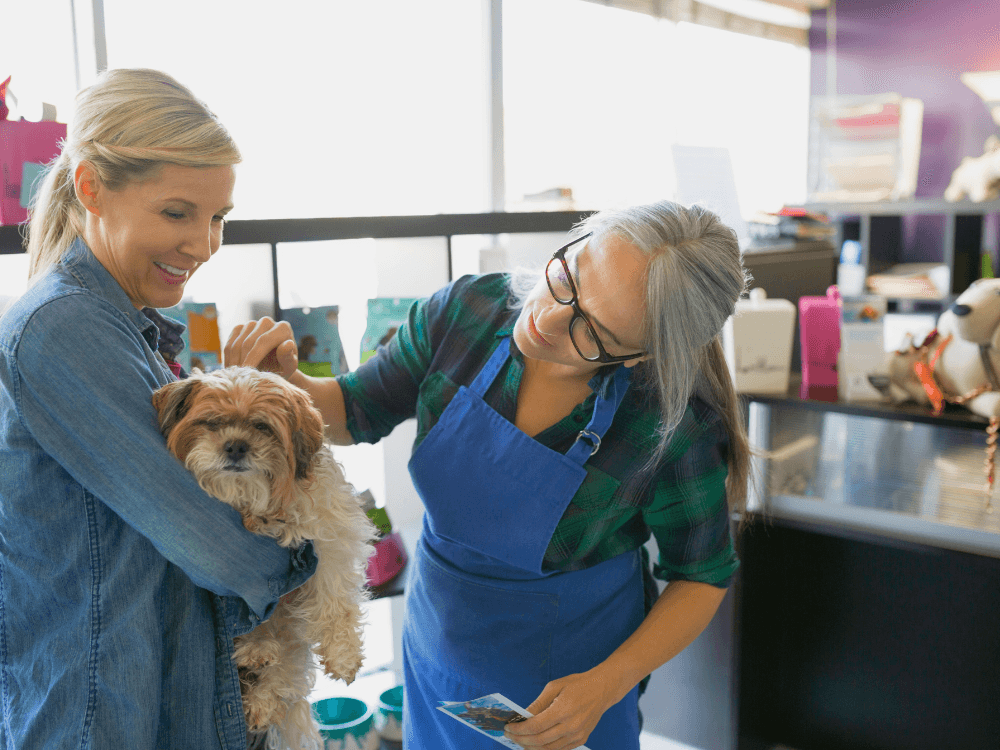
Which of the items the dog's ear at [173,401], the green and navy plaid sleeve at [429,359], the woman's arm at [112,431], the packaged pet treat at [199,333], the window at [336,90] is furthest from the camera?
the window at [336,90]

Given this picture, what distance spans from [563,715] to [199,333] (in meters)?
1.19

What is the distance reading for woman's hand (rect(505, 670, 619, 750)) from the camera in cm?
132

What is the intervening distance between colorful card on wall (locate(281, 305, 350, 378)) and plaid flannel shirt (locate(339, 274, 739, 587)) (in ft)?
1.41

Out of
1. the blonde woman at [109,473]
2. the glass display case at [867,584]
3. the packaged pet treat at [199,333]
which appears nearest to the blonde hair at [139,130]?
the blonde woman at [109,473]

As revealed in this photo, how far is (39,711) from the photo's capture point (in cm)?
105

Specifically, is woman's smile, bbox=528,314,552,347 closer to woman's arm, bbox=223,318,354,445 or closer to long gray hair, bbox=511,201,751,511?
long gray hair, bbox=511,201,751,511

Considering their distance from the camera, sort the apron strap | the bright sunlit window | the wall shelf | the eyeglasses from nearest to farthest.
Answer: the eyeglasses
the apron strap
the bright sunlit window
the wall shelf

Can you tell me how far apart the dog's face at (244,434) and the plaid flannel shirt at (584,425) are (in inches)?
14.7

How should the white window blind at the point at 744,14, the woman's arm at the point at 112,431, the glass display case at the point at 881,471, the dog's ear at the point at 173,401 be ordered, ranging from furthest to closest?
the white window blind at the point at 744,14, the glass display case at the point at 881,471, the dog's ear at the point at 173,401, the woman's arm at the point at 112,431

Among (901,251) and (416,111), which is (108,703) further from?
(901,251)

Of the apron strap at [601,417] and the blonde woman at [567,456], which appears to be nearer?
the blonde woman at [567,456]

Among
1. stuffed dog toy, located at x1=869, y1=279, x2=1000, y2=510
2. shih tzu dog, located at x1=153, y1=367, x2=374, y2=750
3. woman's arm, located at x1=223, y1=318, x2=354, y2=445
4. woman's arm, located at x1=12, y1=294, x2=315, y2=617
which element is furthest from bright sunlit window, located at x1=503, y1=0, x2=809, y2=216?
woman's arm, located at x1=12, y1=294, x2=315, y2=617

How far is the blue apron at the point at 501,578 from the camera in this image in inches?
59.2

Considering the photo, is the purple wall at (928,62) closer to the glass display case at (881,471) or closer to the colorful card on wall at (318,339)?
the glass display case at (881,471)
